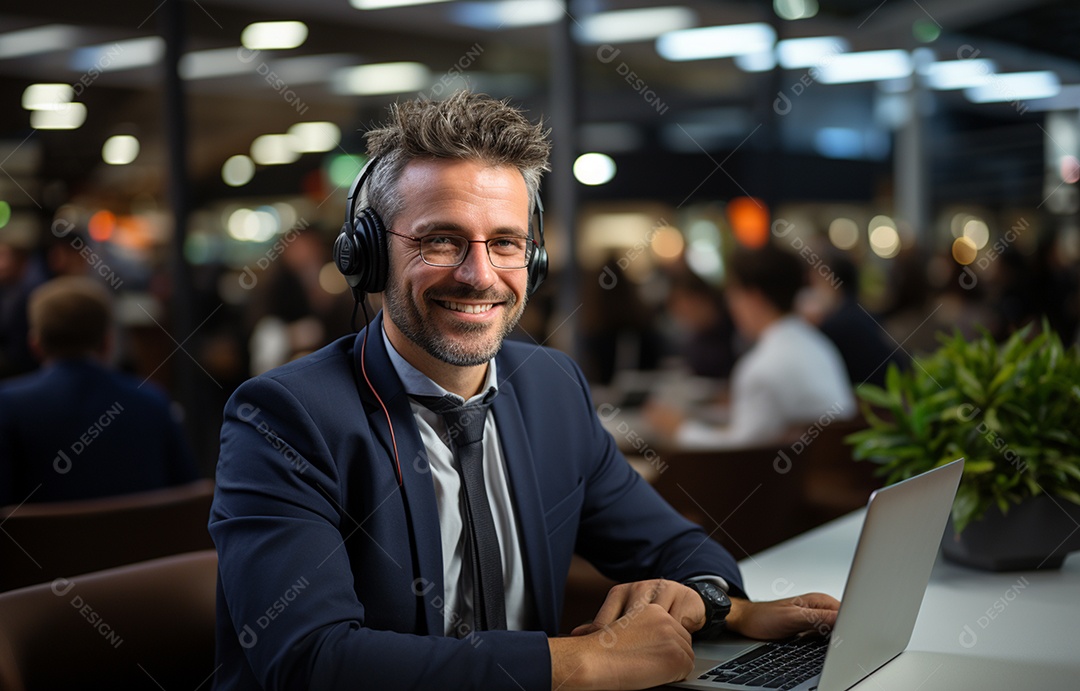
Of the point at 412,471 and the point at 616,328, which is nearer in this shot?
the point at 412,471

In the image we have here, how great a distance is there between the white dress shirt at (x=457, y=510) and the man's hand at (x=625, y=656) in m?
0.27

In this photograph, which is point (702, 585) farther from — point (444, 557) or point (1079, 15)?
point (1079, 15)

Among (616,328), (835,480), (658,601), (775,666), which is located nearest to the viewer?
(775,666)

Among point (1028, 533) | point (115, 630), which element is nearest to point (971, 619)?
point (1028, 533)

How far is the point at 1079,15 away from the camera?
6.30 meters

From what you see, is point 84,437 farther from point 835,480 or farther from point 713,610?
point 835,480

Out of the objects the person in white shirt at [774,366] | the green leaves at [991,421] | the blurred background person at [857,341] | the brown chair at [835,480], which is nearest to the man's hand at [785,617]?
the green leaves at [991,421]

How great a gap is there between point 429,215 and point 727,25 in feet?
20.2

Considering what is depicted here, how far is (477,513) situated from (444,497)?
0.18ft

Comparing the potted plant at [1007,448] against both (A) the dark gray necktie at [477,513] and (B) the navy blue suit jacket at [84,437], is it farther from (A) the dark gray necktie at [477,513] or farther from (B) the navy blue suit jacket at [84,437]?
(B) the navy blue suit jacket at [84,437]

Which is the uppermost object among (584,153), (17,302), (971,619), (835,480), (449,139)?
(584,153)

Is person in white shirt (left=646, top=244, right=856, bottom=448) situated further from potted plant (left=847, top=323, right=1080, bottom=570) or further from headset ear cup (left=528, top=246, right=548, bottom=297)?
headset ear cup (left=528, top=246, right=548, bottom=297)

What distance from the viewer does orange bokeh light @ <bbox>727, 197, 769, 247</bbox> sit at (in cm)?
790

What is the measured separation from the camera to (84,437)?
109 inches
